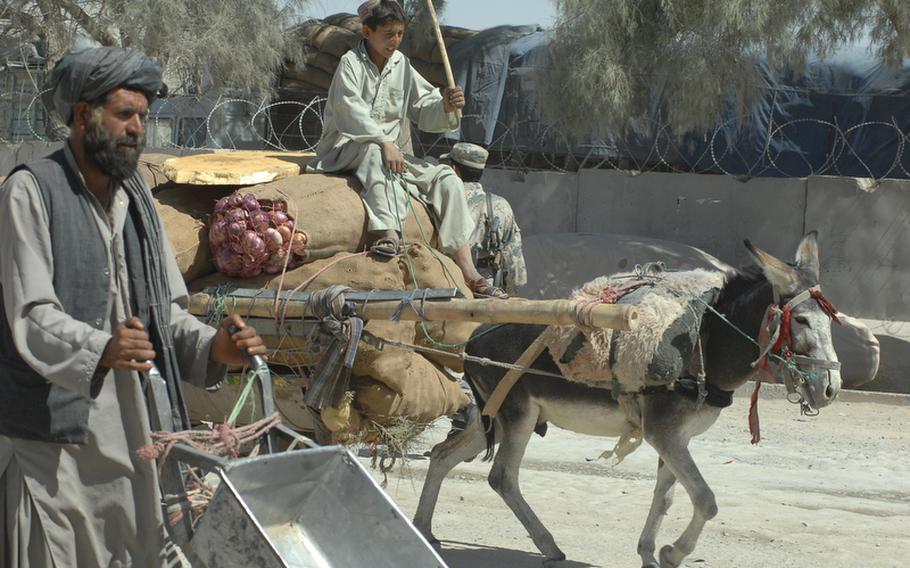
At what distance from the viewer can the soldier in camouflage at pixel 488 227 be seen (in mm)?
9617

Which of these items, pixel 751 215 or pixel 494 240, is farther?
pixel 751 215

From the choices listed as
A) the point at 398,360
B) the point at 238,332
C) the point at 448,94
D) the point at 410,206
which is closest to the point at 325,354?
the point at 398,360

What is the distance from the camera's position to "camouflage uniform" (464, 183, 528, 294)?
970 centimetres

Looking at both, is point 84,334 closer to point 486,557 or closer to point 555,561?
point 555,561

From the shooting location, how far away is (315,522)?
11.6 ft

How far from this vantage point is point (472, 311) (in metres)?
5.42

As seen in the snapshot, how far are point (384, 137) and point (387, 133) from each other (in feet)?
1.02

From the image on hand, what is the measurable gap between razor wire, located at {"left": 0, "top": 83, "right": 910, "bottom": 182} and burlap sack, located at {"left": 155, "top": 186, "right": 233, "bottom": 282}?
6.62m

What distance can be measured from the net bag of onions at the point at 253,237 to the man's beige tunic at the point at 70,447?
257 cm

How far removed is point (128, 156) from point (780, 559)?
4740 millimetres

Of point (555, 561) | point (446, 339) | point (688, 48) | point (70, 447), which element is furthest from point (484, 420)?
point (688, 48)

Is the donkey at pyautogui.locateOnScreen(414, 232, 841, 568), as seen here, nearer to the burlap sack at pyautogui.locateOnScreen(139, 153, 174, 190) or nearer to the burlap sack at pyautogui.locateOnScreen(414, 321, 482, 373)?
the burlap sack at pyautogui.locateOnScreen(414, 321, 482, 373)

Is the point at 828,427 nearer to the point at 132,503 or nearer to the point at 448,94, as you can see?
the point at 448,94

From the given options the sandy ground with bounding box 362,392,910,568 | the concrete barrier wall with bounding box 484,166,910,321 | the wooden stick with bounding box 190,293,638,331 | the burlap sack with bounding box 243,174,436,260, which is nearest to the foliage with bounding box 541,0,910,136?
the concrete barrier wall with bounding box 484,166,910,321
